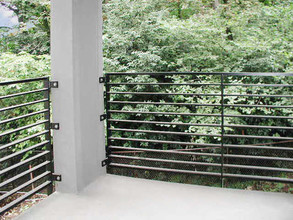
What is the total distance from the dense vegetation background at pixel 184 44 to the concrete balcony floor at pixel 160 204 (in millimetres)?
3833

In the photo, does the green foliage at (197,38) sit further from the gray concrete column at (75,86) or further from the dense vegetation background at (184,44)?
the gray concrete column at (75,86)

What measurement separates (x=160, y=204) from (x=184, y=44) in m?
5.57

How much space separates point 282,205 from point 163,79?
5507mm

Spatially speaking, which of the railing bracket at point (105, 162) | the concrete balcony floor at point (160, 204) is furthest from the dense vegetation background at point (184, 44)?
the concrete balcony floor at point (160, 204)

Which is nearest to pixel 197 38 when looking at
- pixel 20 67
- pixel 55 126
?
pixel 20 67

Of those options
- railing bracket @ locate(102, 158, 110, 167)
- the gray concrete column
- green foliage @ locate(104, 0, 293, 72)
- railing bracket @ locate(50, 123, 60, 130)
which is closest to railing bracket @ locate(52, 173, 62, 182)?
the gray concrete column

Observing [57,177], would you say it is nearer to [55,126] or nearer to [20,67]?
[55,126]

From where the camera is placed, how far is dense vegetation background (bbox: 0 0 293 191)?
702 cm

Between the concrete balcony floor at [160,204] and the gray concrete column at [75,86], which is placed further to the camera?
the gray concrete column at [75,86]

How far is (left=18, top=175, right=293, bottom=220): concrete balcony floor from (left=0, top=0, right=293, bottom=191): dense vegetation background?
3.83 metres

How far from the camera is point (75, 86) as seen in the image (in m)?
2.85

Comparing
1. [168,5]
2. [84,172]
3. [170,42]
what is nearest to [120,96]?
[170,42]

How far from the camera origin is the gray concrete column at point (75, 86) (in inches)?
109

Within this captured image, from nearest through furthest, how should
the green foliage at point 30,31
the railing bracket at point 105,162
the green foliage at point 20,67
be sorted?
the railing bracket at point 105,162
the green foliage at point 20,67
the green foliage at point 30,31
